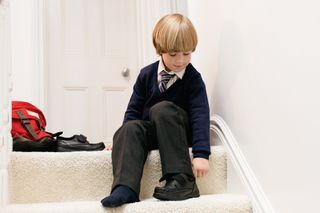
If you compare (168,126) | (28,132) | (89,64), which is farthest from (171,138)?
(89,64)

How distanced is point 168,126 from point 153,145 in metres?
0.12

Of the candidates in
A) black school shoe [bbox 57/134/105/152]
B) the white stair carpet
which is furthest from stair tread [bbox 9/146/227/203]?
black school shoe [bbox 57/134/105/152]

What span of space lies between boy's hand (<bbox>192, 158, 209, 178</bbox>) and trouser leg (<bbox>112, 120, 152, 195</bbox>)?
157 millimetres

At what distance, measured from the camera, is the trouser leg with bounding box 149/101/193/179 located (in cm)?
118

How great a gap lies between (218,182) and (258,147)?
0.25 m

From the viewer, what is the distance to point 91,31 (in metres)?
2.68

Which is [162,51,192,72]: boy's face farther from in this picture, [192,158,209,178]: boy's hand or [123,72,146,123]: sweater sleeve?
[192,158,209,178]: boy's hand

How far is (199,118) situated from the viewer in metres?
1.36

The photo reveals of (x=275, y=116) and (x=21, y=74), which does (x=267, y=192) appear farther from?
(x=21, y=74)

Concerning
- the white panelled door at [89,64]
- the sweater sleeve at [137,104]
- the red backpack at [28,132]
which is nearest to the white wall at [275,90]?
the sweater sleeve at [137,104]

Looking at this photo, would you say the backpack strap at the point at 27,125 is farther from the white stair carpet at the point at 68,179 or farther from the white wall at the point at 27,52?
the white wall at the point at 27,52

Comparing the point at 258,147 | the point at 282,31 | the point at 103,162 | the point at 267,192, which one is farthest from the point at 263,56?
the point at 103,162

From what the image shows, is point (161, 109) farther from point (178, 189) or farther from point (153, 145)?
point (178, 189)

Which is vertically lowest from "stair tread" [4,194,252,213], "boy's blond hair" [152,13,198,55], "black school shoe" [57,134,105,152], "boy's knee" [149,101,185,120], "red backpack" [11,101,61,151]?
"stair tread" [4,194,252,213]
